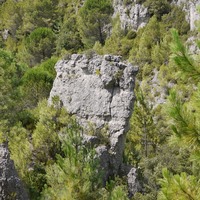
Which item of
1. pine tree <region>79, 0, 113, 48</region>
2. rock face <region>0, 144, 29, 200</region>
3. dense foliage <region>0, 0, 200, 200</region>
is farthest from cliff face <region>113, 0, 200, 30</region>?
rock face <region>0, 144, 29, 200</region>

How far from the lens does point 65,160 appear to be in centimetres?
1004

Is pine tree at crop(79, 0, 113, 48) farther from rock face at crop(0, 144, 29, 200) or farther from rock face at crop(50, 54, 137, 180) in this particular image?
rock face at crop(0, 144, 29, 200)

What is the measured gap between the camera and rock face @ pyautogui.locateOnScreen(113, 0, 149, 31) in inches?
1549

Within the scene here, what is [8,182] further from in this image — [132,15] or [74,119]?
[132,15]

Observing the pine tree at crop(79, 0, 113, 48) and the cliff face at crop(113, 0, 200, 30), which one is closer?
the cliff face at crop(113, 0, 200, 30)

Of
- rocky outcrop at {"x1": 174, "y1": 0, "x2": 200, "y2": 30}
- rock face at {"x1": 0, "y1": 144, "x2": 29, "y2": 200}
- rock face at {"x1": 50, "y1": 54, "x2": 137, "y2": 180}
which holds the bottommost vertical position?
rock face at {"x1": 0, "y1": 144, "x2": 29, "y2": 200}

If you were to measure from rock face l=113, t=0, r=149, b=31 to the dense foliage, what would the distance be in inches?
29.9

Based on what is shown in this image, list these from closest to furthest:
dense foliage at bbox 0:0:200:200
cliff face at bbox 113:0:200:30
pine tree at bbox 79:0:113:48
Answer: dense foliage at bbox 0:0:200:200 < cliff face at bbox 113:0:200:30 < pine tree at bbox 79:0:113:48

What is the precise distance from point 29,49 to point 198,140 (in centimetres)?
3776

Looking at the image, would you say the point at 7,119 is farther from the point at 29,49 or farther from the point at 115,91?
the point at 29,49

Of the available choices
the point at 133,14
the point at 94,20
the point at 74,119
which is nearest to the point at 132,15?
the point at 133,14

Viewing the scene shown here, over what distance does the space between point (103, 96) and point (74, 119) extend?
2061mm

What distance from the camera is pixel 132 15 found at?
40.2 metres

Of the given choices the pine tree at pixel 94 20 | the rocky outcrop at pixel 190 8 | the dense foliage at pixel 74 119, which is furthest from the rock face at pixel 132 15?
the rocky outcrop at pixel 190 8
